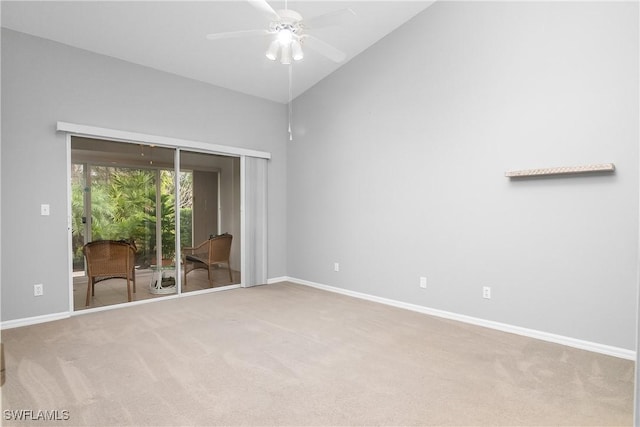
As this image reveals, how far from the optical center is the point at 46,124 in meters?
3.68

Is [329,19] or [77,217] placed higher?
[329,19]

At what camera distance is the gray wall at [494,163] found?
2865 mm

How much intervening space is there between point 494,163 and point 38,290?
16.0 ft

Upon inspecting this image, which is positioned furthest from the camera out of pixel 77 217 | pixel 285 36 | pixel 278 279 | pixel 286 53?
pixel 278 279

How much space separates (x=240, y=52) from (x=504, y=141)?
10.7 ft

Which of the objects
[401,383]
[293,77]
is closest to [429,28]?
[293,77]

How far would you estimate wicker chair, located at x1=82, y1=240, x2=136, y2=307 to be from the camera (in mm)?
4020

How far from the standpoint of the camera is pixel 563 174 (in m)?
3.07

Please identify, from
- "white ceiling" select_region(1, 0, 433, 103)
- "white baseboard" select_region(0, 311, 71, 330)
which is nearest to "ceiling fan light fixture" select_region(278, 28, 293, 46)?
"white ceiling" select_region(1, 0, 433, 103)

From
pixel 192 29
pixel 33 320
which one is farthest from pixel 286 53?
pixel 33 320

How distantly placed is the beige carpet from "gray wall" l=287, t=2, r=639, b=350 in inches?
20.7

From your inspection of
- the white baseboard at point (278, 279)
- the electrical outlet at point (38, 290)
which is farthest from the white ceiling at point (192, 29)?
the white baseboard at point (278, 279)

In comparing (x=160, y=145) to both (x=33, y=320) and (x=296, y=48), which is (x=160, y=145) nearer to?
(x=33, y=320)

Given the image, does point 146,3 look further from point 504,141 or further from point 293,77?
point 504,141
